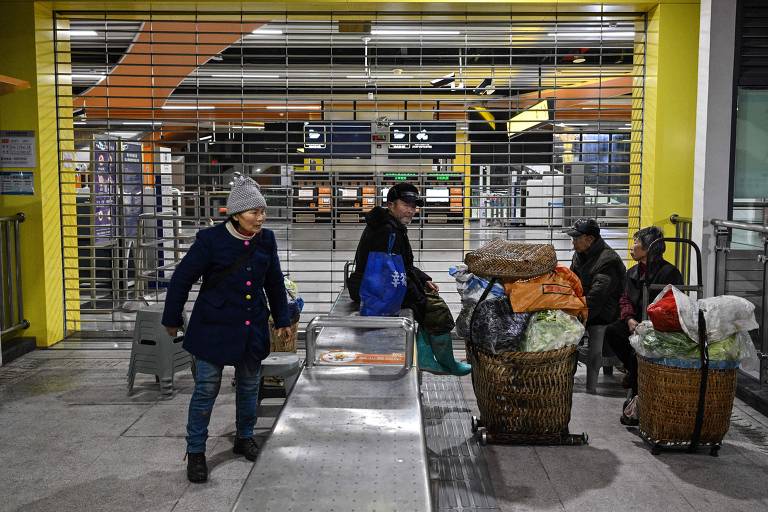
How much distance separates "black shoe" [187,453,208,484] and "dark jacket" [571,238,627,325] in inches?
116

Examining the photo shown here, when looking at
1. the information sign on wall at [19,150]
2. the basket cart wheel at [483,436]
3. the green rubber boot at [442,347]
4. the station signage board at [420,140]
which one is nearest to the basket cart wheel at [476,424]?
the basket cart wheel at [483,436]

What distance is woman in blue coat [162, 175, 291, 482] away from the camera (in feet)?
12.9

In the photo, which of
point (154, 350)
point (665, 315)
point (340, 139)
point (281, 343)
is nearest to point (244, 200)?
point (281, 343)

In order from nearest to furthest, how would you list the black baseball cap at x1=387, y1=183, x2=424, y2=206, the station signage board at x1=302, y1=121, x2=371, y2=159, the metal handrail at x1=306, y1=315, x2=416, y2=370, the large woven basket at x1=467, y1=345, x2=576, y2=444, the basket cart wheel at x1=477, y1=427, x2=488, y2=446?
the metal handrail at x1=306, y1=315, x2=416, y2=370 → the large woven basket at x1=467, y1=345, x2=576, y2=444 → the basket cart wheel at x1=477, y1=427, x2=488, y2=446 → the black baseball cap at x1=387, y1=183, x2=424, y2=206 → the station signage board at x1=302, y1=121, x2=371, y2=159

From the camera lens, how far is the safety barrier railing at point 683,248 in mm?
6652

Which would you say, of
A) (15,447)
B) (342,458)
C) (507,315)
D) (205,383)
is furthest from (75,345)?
(342,458)

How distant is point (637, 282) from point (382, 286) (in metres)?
1.94

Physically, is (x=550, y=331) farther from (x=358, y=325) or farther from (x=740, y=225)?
(x=740, y=225)

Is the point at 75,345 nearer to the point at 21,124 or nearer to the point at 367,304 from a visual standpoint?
the point at 21,124

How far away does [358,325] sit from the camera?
3.46m

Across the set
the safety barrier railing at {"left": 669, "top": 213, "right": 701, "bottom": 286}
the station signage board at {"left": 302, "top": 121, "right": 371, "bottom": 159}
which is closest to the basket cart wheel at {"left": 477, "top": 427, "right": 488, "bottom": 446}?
the safety barrier railing at {"left": 669, "top": 213, "right": 701, "bottom": 286}

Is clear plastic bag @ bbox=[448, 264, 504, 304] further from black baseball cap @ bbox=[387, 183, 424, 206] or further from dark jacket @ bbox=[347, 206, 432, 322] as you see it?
black baseball cap @ bbox=[387, 183, 424, 206]

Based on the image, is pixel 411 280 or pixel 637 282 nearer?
pixel 411 280

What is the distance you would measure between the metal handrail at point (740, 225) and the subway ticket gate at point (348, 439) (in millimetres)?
3016
